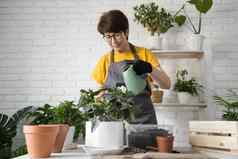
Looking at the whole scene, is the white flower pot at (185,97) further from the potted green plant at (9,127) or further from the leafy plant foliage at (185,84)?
the potted green plant at (9,127)

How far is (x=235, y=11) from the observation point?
350cm

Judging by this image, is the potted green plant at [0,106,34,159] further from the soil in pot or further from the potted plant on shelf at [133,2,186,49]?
the soil in pot

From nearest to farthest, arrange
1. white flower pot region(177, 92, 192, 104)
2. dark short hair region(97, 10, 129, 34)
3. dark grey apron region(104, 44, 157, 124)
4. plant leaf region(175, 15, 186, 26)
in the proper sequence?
dark short hair region(97, 10, 129, 34), dark grey apron region(104, 44, 157, 124), white flower pot region(177, 92, 192, 104), plant leaf region(175, 15, 186, 26)

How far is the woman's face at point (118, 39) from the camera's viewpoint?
2223 mm

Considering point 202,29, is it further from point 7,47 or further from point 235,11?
point 7,47

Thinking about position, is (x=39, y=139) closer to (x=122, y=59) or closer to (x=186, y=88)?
(x=122, y=59)

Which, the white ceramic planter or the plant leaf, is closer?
the white ceramic planter

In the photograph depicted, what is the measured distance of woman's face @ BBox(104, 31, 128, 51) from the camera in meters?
2.22

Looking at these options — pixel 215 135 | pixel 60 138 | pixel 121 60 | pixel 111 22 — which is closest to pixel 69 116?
pixel 60 138

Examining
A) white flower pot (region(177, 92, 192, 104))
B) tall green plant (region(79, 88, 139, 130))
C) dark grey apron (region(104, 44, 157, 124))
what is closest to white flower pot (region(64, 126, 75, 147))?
tall green plant (region(79, 88, 139, 130))

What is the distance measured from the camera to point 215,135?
60.1 inches

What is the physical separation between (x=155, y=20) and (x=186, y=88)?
0.72m

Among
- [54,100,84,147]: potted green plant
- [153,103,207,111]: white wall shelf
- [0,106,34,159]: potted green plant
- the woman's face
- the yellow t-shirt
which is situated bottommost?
[0,106,34,159]: potted green plant

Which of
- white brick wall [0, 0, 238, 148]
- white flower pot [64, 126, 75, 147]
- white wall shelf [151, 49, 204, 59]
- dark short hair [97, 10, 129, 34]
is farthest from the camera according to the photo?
white brick wall [0, 0, 238, 148]
